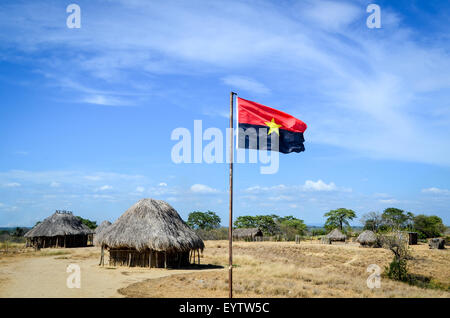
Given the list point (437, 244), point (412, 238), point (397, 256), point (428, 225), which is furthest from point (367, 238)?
point (428, 225)

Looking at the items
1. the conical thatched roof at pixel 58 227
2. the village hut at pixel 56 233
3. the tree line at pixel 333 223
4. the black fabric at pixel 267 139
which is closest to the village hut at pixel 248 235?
the tree line at pixel 333 223

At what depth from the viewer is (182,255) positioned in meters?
25.0

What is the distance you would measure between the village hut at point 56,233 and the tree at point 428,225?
5509 cm

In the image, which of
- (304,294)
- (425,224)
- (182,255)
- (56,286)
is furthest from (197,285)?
(425,224)

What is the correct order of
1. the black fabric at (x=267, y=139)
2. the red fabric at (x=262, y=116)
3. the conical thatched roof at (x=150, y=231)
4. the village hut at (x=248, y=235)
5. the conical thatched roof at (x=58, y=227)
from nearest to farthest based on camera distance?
the black fabric at (x=267, y=139)
the red fabric at (x=262, y=116)
the conical thatched roof at (x=150, y=231)
the conical thatched roof at (x=58, y=227)
the village hut at (x=248, y=235)

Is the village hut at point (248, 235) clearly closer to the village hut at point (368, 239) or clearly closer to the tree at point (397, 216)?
the village hut at point (368, 239)

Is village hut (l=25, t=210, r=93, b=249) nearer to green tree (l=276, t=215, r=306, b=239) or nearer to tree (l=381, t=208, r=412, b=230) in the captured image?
green tree (l=276, t=215, r=306, b=239)

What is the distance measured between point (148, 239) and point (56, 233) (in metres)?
22.9

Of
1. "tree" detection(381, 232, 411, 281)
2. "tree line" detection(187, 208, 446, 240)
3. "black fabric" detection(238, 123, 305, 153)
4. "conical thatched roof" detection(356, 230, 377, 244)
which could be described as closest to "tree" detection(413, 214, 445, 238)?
"tree line" detection(187, 208, 446, 240)

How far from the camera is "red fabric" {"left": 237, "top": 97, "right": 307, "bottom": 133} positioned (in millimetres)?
12461

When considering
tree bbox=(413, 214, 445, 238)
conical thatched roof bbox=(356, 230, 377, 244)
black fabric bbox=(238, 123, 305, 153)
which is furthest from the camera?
tree bbox=(413, 214, 445, 238)

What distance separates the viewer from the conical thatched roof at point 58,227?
41.5 metres

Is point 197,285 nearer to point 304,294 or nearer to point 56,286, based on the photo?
point 304,294

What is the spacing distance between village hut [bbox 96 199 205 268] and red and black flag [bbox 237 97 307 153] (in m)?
12.7
